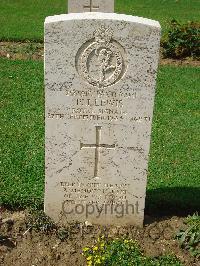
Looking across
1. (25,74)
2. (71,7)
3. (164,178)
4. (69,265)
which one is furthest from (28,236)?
(71,7)

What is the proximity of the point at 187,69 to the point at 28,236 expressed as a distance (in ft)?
24.0

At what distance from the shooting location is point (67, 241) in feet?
16.4

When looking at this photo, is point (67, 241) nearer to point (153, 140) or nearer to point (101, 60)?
point (101, 60)

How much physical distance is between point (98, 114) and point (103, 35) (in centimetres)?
78

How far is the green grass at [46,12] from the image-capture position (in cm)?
1345

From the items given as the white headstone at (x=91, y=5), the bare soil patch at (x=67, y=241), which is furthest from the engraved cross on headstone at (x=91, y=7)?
the bare soil patch at (x=67, y=241)

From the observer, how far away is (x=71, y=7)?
10.9 meters

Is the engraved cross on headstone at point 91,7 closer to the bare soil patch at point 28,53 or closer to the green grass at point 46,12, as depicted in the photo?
the bare soil patch at point 28,53

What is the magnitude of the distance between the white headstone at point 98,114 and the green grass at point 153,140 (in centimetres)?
78

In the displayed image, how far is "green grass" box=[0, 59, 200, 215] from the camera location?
6.00 m

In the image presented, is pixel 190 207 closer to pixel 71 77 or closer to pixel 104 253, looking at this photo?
pixel 104 253

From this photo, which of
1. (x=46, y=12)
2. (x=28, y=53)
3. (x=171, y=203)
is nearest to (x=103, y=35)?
(x=171, y=203)

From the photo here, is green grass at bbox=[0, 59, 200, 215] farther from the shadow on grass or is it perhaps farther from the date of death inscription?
the date of death inscription

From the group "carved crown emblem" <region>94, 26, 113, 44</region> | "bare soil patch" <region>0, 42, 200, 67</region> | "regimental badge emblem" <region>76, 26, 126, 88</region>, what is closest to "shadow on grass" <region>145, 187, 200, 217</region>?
"regimental badge emblem" <region>76, 26, 126, 88</region>
